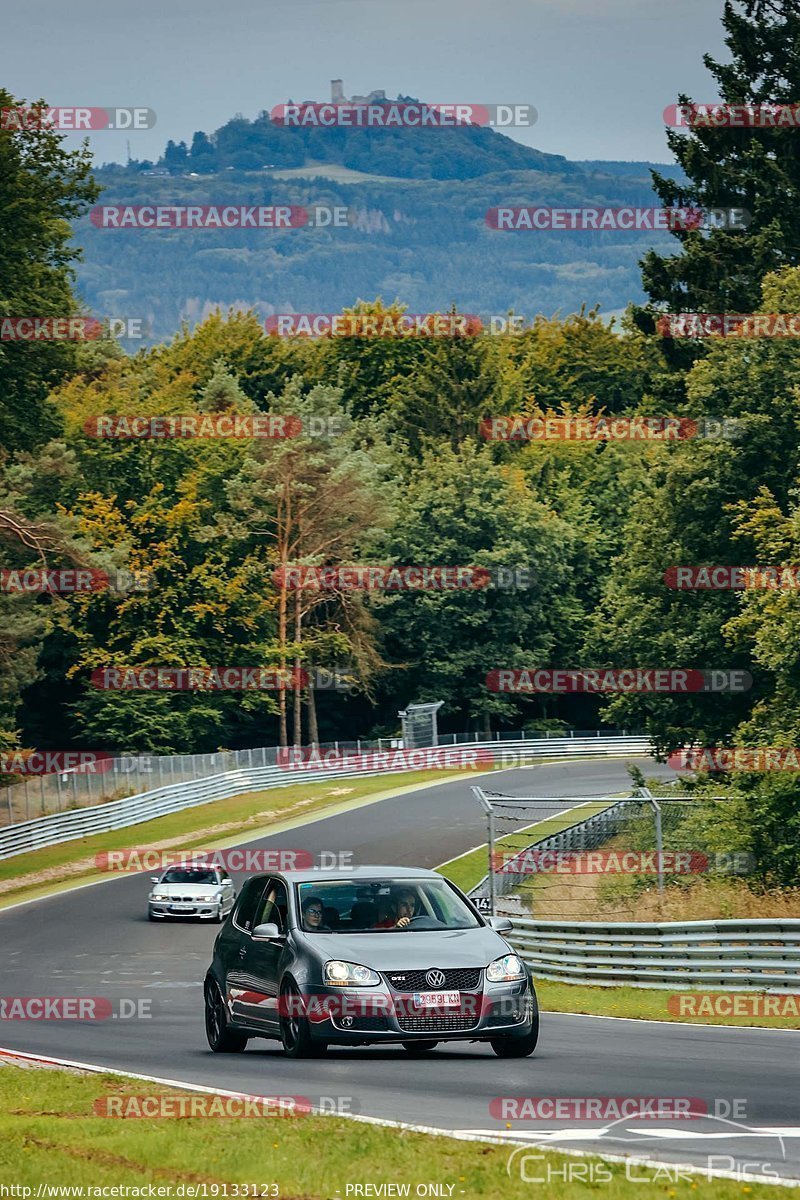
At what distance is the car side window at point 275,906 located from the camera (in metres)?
15.6

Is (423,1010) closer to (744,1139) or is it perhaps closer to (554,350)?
(744,1139)

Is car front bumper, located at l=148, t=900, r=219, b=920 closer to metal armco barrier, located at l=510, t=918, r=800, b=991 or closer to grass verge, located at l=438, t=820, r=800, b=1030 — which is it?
metal armco barrier, located at l=510, t=918, r=800, b=991

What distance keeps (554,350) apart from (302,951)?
10573cm

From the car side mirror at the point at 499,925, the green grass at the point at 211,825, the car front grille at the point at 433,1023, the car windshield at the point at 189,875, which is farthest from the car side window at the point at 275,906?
the green grass at the point at 211,825

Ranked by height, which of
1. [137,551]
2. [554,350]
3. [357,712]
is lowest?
[357,712]

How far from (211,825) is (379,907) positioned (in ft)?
156

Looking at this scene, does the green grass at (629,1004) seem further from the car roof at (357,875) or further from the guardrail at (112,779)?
the guardrail at (112,779)

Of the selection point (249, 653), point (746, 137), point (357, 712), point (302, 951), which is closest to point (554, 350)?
point (357, 712)

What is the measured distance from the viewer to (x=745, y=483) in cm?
4734

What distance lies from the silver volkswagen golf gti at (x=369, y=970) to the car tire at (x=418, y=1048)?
2 cm

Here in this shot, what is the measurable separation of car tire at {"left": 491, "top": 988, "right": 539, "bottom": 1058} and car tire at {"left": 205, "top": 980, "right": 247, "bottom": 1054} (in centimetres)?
249

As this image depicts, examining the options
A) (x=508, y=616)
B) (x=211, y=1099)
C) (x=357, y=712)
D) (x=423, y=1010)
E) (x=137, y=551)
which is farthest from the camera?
(x=357, y=712)

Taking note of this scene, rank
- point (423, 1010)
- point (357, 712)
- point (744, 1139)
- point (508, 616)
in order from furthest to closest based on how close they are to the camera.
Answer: point (357, 712) < point (508, 616) < point (423, 1010) < point (744, 1139)

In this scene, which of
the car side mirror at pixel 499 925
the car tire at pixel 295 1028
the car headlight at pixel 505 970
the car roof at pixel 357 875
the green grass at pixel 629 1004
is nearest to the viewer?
the car headlight at pixel 505 970
